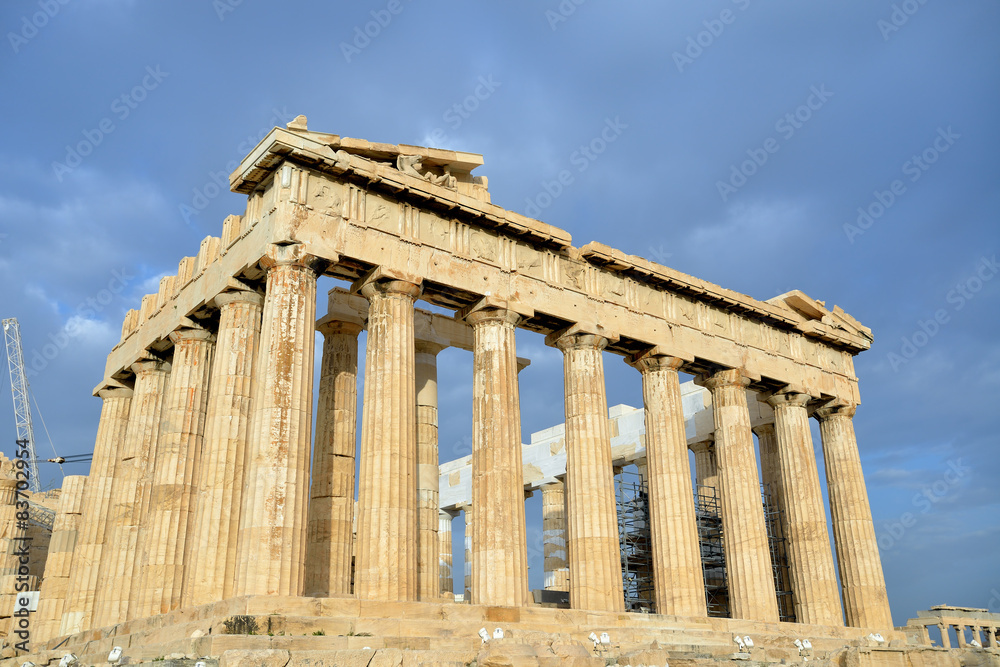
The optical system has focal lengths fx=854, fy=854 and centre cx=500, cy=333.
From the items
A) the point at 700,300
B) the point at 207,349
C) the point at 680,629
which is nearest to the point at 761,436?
the point at 700,300

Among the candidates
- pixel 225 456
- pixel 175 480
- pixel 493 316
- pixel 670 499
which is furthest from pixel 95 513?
pixel 670 499

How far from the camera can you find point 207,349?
25.9 m

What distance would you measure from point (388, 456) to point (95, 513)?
1243 centimetres

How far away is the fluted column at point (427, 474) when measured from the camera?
1058 inches

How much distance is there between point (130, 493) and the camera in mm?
26719

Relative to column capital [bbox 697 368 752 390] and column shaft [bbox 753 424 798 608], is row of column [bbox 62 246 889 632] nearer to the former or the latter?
column capital [bbox 697 368 752 390]

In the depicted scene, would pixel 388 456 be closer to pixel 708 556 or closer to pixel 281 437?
pixel 281 437

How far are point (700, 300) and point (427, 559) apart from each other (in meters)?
13.3

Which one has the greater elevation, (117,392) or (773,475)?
(117,392)

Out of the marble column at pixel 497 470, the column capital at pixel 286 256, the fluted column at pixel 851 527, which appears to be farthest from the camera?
the fluted column at pixel 851 527

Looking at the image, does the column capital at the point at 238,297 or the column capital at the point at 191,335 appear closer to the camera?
the column capital at the point at 238,297

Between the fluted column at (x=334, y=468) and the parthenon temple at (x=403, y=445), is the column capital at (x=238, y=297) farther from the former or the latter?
the fluted column at (x=334, y=468)

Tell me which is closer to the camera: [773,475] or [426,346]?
[426,346]

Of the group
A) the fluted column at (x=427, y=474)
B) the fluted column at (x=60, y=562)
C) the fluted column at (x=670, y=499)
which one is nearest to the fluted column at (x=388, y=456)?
the fluted column at (x=427, y=474)
